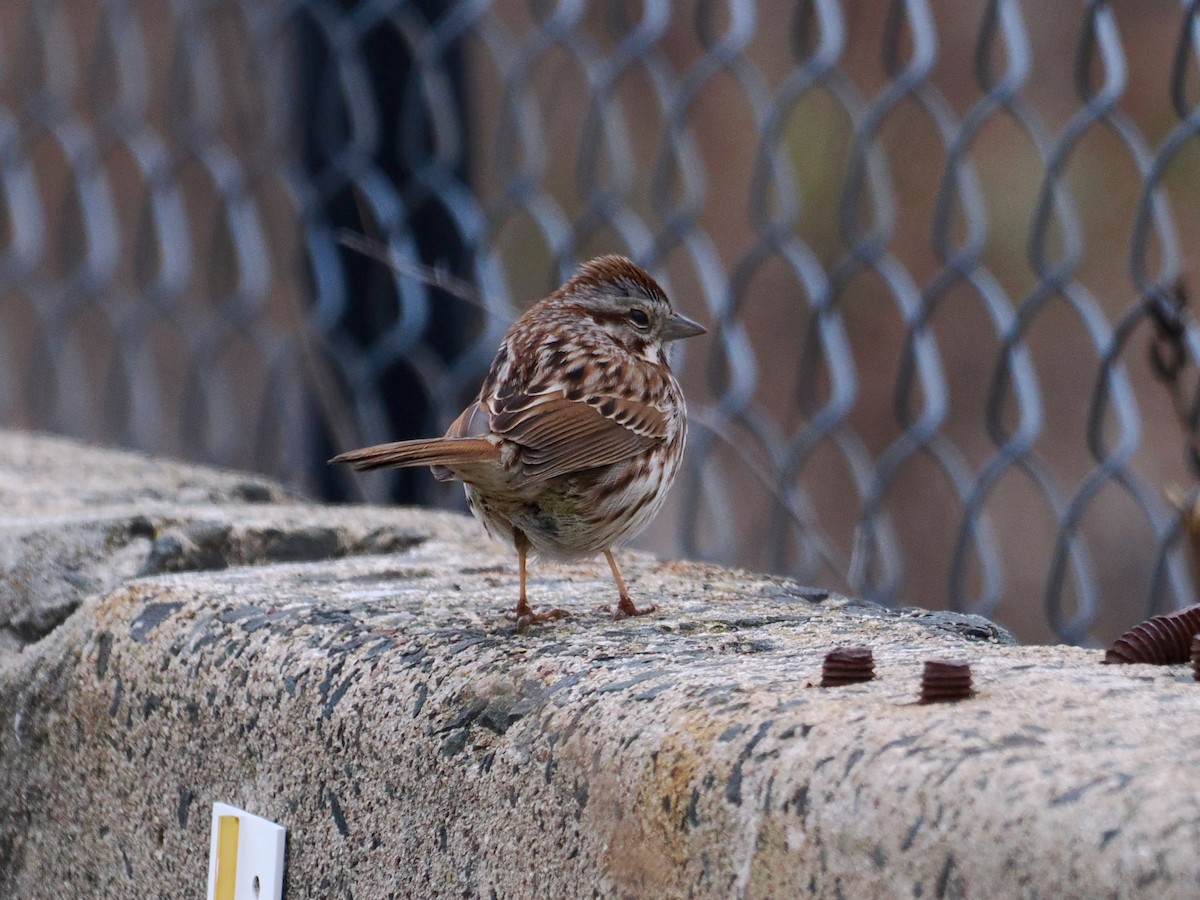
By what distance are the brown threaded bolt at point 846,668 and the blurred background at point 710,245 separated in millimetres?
1430

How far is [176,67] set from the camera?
4.68 m

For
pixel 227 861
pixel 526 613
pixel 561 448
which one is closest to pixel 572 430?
pixel 561 448

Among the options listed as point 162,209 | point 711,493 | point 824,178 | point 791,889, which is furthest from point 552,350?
point 824,178

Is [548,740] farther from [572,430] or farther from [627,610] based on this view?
[572,430]

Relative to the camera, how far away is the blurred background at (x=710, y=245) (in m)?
3.54

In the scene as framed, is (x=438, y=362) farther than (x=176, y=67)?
No

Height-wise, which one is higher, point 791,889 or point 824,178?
point 824,178

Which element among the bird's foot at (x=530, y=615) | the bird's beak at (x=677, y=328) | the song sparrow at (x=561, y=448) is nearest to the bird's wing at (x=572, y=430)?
the song sparrow at (x=561, y=448)

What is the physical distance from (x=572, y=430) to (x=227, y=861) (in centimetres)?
83

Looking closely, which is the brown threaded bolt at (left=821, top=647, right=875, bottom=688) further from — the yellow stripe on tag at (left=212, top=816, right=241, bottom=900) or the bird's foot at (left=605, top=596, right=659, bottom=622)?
the yellow stripe on tag at (left=212, top=816, right=241, bottom=900)

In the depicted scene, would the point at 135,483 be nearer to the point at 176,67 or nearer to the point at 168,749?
the point at 168,749

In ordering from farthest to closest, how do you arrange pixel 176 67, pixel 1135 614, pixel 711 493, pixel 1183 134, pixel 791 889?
pixel 1135 614, pixel 176 67, pixel 711 493, pixel 1183 134, pixel 791 889

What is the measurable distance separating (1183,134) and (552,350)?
4.41ft

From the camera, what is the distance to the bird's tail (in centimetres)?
211
